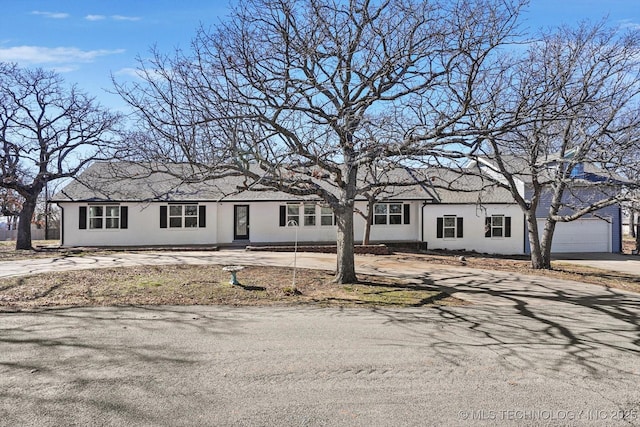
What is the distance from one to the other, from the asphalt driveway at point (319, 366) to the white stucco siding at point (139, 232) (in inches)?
525

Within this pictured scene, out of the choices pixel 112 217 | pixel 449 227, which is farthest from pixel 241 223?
pixel 449 227

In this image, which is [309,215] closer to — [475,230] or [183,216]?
[183,216]

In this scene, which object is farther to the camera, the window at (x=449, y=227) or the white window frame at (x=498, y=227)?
the white window frame at (x=498, y=227)

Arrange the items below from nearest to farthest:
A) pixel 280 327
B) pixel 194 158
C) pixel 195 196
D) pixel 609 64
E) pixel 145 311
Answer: pixel 280 327 < pixel 145 311 < pixel 194 158 < pixel 609 64 < pixel 195 196

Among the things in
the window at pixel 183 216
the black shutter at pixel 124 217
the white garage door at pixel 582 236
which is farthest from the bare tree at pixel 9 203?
the white garage door at pixel 582 236

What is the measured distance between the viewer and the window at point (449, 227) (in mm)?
23156

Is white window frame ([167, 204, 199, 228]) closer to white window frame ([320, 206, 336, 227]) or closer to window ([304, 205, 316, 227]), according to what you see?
window ([304, 205, 316, 227])

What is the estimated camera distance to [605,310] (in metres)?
9.52

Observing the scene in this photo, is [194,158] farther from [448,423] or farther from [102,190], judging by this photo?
[102,190]

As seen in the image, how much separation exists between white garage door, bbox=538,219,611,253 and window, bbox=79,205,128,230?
21.7 metres

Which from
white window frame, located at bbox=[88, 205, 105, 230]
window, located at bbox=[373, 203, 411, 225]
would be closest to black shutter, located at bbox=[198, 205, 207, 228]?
white window frame, located at bbox=[88, 205, 105, 230]

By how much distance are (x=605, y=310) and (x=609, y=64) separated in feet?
28.9

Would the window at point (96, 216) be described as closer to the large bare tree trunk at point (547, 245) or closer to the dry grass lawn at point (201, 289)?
the dry grass lawn at point (201, 289)

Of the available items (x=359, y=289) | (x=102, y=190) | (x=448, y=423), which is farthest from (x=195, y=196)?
(x=448, y=423)
